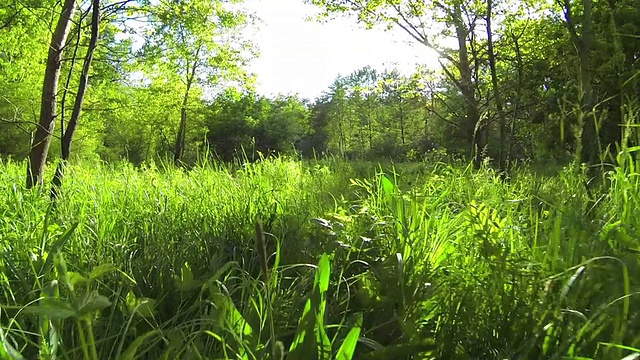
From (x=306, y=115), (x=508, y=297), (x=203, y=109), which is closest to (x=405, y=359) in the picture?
(x=508, y=297)

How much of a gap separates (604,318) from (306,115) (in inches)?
1353

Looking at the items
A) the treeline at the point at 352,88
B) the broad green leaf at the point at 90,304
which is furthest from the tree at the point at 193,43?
the broad green leaf at the point at 90,304

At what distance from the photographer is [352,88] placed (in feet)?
53.7

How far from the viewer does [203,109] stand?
22094 mm

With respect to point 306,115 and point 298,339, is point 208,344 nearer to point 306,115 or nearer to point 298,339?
point 298,339

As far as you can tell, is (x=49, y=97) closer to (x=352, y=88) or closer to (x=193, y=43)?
(x=193, y=43)

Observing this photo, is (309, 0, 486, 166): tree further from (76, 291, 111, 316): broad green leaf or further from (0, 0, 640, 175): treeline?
(76, 291, 111, 316): broad green leaf

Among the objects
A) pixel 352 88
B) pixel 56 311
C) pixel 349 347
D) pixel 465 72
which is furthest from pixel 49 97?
pixel 352 88

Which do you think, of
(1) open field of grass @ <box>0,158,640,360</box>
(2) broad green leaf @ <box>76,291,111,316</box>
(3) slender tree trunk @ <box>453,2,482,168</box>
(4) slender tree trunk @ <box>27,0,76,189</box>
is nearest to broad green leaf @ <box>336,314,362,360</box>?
(1) open field of grass @ <box>0,158,640,360</box>

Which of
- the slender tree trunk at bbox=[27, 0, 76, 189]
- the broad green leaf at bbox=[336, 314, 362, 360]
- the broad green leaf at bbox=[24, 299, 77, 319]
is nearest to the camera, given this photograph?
the broad green leaf at bbox=[24, 299, 77, 319]

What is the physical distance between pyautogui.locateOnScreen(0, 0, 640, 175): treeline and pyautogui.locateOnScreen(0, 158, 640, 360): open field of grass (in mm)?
557

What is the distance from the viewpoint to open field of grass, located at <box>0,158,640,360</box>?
109 cm

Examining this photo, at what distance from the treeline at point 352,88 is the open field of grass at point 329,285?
557mm

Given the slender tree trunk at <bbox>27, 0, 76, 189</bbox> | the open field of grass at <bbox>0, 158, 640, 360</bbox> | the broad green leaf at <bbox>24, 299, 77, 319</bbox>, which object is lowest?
the open field of grass at <bbox>0, 158, 640, 360</bbox>
